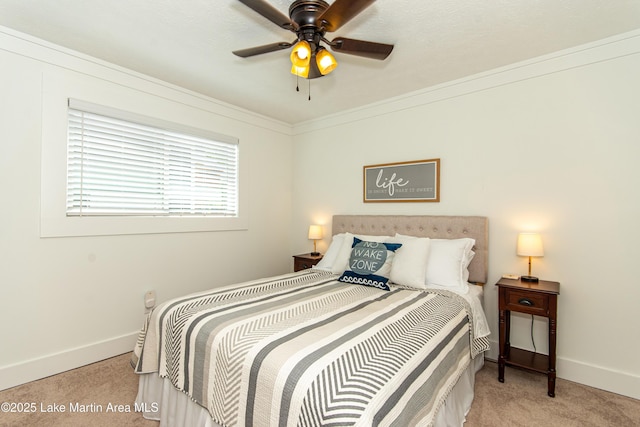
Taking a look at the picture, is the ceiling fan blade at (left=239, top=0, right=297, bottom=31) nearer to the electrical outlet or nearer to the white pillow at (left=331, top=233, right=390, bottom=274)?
the white pillow at (left=331, top=233, right=390, bottom=274)

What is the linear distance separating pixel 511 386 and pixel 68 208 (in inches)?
145

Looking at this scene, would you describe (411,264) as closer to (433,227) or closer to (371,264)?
(371,264)

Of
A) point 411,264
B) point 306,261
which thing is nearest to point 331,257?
point 306,261

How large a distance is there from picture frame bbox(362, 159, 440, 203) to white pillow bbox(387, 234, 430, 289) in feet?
2.21

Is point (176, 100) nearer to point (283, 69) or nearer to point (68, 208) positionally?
point (283, 69)

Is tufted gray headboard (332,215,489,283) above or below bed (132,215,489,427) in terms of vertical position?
above

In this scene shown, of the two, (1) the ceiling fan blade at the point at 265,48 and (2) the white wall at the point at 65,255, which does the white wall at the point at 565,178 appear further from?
(2) the white wall at the point at 65,255

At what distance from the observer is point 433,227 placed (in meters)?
2.94

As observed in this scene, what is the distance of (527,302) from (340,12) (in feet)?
7.47

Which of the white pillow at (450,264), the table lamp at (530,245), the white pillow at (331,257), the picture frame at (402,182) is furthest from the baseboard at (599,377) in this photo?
the white pillow at (331,257)

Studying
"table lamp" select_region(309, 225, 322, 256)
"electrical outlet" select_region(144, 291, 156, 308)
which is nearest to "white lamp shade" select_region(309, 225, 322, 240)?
"table lamp" select_region(309, 225, 322, 256)

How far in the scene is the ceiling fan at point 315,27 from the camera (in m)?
1.55

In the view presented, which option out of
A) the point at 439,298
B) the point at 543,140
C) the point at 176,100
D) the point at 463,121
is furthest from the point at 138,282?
the point at 543,140

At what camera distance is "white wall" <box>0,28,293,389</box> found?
2197 millimetres
